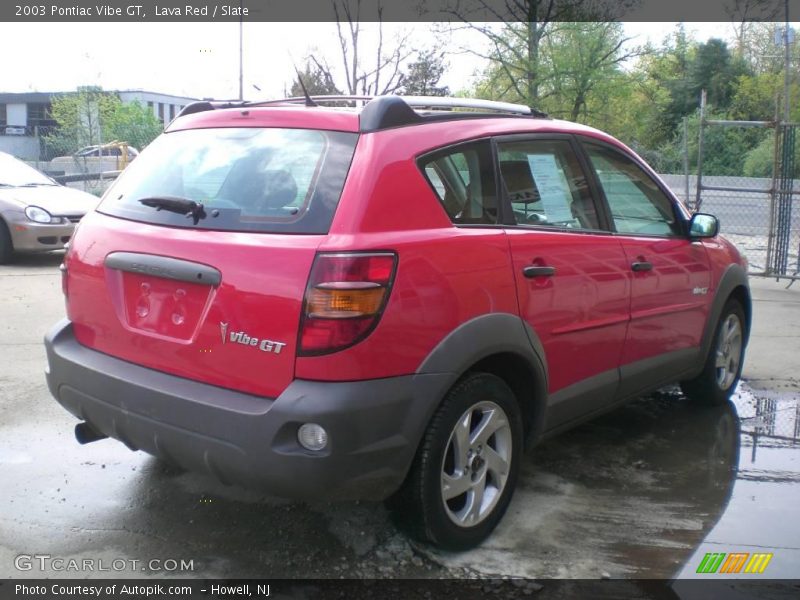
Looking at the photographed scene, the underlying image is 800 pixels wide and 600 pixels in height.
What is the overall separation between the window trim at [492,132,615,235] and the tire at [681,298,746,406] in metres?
1.51

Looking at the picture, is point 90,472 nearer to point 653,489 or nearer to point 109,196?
point 109,196

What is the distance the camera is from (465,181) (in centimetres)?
333

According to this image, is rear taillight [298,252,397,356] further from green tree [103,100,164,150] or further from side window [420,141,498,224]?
green tree [103,100,164,150]

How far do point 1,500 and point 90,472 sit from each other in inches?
17.3

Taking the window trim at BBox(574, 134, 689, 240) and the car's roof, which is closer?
the car's roof

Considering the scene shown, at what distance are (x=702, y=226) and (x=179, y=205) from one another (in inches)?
119

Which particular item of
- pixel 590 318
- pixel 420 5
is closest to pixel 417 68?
pixel 420 5

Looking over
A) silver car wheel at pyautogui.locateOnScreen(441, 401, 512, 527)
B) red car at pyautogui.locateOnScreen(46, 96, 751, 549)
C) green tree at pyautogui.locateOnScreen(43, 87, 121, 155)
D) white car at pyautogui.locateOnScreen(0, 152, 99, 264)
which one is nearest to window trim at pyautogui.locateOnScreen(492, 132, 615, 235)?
red car at pyautogui.locateOnScreen(46, 96, 751, 549)

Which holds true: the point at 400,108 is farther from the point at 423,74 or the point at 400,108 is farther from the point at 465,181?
the point at 423,74

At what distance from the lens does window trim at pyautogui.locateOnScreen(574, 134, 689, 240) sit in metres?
4.07

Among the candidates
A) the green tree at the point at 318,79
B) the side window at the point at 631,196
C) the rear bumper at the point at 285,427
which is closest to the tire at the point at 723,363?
the side window at the point at 631,196

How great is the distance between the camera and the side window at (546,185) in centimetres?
356

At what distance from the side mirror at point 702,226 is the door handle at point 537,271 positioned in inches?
61.1

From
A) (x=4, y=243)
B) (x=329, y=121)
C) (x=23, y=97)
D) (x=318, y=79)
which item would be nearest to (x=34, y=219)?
(x=4, y=243)
